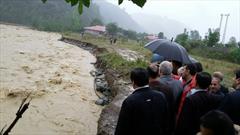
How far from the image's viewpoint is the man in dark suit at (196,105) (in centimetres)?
322

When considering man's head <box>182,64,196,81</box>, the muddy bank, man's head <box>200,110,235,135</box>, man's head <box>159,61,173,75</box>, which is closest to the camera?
man's head <box>200,110,235,135</box>

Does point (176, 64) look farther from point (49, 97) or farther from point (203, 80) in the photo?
point (49, 97)

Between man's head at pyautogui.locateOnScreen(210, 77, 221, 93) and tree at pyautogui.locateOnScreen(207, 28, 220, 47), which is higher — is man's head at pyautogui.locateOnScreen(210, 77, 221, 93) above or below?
above

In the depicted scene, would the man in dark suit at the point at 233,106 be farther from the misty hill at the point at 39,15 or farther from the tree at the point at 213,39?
the misty hill at the point at 39,15

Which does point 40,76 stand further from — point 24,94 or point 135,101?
point 135,101

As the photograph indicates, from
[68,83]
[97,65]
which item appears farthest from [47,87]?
[97,65]

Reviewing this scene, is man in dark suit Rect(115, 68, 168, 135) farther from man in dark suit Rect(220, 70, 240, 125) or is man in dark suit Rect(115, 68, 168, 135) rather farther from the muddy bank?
the muddy bank

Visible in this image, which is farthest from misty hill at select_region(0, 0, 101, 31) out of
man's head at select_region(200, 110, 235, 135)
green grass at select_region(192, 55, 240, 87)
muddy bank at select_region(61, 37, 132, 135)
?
man's head at select_region(200, 110, 235, 135)

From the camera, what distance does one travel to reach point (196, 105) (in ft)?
10.5

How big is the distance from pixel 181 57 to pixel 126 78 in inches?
284

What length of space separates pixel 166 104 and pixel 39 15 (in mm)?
72053

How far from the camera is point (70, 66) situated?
17219 mm

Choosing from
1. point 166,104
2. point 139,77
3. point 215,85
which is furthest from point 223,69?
point 139,77

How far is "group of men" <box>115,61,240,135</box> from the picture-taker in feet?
9.38
